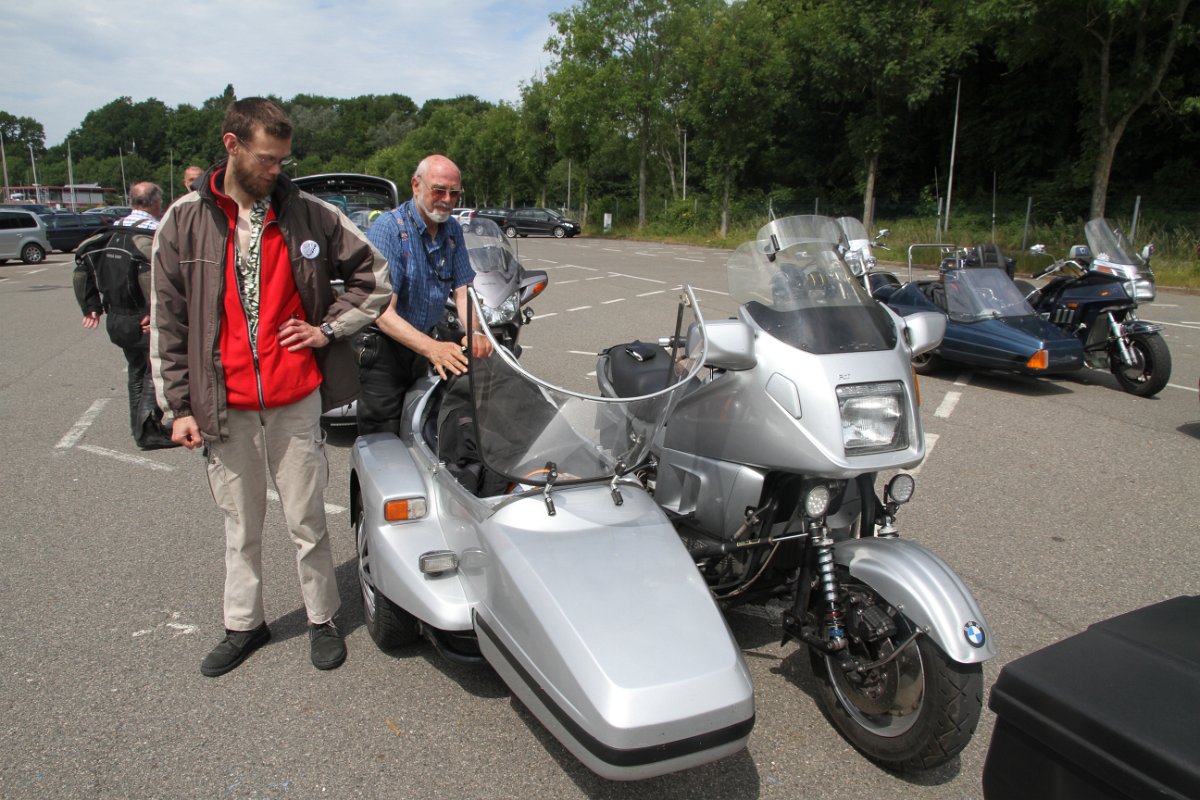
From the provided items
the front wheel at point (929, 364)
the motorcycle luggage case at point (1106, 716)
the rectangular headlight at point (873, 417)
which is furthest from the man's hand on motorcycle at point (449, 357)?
the front wheel at point (929, 364)

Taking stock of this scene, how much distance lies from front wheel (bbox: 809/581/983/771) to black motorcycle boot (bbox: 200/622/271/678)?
2125 mm

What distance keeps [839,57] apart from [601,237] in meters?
15.6

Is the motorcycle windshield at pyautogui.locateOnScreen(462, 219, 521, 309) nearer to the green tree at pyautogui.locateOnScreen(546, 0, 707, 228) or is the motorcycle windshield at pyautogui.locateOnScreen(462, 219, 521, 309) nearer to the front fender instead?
the front fender

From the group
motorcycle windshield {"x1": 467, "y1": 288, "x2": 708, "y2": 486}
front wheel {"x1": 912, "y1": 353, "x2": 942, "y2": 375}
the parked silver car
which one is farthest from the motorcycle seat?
the parked silver car

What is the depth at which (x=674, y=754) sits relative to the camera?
6.86ft

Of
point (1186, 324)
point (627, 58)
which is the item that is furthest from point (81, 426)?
point (627, 58)

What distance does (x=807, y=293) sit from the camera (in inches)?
119

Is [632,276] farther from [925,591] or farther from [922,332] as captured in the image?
[925,591]

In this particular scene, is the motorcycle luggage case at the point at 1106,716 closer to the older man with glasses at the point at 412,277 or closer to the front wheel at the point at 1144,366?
the older man with glasses at the point at 412,277

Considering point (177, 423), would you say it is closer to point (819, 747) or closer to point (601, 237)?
point (819, 747)

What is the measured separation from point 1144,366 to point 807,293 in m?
6.51

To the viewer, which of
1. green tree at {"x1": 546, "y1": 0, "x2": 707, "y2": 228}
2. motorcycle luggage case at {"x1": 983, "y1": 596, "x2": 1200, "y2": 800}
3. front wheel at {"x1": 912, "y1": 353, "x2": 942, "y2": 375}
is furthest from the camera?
green tree at {"x1": 546, "y1": 0, "x2": 707, "y2": 228}

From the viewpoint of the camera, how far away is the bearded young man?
112 inches

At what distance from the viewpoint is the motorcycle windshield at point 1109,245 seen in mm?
8531
